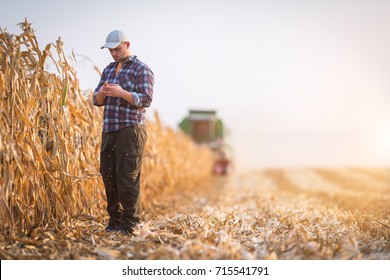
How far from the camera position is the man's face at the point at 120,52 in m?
4.32

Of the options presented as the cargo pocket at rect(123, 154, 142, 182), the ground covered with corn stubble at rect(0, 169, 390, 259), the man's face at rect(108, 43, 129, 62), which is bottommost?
the ground covered with corn stubble at rect(0, 169, 390, 259)

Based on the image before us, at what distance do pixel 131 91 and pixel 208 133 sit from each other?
17.7m

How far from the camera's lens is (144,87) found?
4301 millimetres

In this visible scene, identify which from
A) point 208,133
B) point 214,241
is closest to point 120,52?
point 214,241

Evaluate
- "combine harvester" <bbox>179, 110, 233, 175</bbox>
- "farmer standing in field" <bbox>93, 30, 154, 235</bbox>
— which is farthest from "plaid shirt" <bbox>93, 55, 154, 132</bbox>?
"combine harvester" <bbox>179, 110, 233, 175</bbox>

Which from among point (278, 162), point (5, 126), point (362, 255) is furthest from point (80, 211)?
point (278, 162)

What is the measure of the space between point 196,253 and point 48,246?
1.24 metres

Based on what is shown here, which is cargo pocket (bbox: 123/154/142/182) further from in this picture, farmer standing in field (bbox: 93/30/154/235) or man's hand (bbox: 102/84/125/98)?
man's hand (bbox: 102/84/125/98)

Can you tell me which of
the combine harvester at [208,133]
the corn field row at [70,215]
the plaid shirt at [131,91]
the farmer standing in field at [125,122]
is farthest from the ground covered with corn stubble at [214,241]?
the combine harvester at [208,133]

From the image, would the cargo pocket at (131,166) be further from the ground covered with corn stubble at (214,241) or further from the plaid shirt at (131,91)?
the ground covered with corn stubble at (214,241)

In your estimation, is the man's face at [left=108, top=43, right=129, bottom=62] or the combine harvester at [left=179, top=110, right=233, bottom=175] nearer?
the man's face at [left=108, top=43, right=129, bottom=62]

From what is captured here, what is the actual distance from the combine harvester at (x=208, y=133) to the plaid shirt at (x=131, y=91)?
16764 mm

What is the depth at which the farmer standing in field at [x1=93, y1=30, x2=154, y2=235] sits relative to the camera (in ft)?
14.1

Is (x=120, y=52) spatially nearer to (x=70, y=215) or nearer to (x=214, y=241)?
(x=70, y=215)
